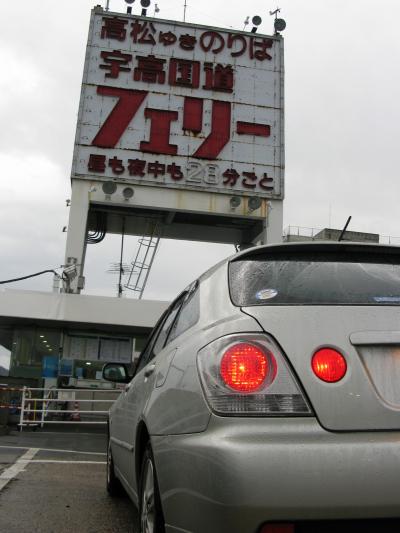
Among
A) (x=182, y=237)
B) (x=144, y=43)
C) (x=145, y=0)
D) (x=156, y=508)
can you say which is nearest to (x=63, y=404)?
(x=182, y=237)

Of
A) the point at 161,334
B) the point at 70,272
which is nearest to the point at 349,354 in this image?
the point at 161,334

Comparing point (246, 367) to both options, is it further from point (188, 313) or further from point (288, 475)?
point (188, 313)

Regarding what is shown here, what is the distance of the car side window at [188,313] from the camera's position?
3.04m

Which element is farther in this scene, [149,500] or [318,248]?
[149,500]

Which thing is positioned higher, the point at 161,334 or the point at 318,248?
the point at 318,248

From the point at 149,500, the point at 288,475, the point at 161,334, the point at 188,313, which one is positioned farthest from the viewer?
the point at 161,334

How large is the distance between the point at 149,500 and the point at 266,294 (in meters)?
1.31

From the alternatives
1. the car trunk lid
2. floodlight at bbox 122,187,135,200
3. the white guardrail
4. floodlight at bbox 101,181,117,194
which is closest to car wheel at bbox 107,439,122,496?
the car trunk lid

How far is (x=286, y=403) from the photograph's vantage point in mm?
2221

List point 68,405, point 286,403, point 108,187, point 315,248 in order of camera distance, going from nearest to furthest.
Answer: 1. point 286,403
2. point 315,248
3. point 108,187
4. point 68,405

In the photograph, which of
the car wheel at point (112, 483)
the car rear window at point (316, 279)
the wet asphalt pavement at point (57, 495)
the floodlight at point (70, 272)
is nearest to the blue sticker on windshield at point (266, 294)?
the car rear window at point (316, 279)

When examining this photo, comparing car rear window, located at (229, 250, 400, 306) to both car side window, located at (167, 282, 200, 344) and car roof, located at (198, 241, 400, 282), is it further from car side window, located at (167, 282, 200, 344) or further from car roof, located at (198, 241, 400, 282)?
car side window, located at (167, 282, 200, 344)

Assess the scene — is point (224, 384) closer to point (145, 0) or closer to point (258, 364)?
point (258, 364)

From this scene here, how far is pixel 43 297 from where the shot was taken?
18.2 metres
